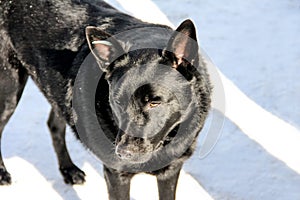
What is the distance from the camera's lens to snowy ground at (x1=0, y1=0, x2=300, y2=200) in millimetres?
4348

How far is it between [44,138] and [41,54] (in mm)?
1356

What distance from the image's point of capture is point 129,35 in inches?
134

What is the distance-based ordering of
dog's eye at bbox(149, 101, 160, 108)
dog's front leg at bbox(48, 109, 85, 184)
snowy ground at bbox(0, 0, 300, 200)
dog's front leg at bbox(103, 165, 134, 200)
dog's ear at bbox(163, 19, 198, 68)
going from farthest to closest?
1. dog's front leg at bbox(48, 109, 85, 184)
2. snowy ground at bbox(0, 0, 300, 200)
3. dog's front leg at bbox(103, 165, 134, 200)
4. dog's eye at bbox(149, 101, 160, 108)
5. dog's ear at bbox(163, 19, 198, 68)

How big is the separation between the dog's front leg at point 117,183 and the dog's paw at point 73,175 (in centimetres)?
86

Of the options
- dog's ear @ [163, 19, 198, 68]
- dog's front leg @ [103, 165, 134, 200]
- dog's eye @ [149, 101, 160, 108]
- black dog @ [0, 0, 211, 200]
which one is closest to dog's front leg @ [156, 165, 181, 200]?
black dog @ [0, 0, 211, 200]

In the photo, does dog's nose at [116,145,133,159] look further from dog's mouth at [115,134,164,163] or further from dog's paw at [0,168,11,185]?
dog's paw at [0,168,11,185]

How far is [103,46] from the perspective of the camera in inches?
126

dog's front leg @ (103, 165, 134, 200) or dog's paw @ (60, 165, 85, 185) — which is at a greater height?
dog's front leg @ (103, 165, 134, 200)

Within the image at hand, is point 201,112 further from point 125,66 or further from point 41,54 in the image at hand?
point 41,54

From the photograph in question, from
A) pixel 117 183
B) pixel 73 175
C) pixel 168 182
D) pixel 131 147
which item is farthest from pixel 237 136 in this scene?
pixel 131 147

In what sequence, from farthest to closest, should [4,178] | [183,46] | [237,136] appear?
[237,136], [4,178], [183,46]

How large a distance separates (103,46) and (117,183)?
90 centimetres

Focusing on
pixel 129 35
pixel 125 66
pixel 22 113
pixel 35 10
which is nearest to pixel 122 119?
pixel 125 66

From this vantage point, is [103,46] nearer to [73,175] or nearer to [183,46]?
[183,46]
